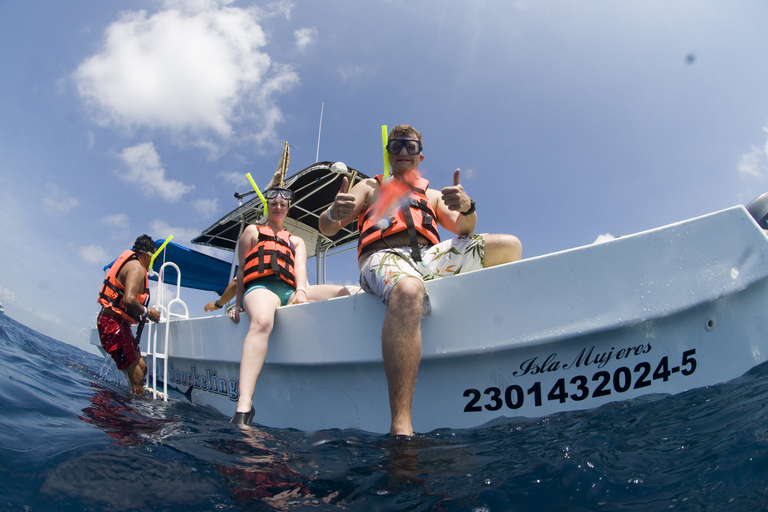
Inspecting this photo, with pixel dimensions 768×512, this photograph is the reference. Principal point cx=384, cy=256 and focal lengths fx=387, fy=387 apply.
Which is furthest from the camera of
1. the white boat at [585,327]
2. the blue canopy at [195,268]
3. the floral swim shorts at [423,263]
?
the blue canopy at [195,268]

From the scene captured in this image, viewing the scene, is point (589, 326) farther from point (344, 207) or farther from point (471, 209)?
point (344, 207)

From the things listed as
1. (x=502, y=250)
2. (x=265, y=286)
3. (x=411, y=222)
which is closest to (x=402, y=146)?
(x=411, y=222)

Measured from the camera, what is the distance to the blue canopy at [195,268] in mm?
5770

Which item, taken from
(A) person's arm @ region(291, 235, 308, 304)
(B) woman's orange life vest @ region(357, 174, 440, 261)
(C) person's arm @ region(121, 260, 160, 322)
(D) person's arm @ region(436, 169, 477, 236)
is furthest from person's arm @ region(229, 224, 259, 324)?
(C) person's arm @ region(121, 260, 160, 322)

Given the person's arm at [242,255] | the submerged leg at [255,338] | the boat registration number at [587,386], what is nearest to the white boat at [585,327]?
the boat registration number at [587,386]

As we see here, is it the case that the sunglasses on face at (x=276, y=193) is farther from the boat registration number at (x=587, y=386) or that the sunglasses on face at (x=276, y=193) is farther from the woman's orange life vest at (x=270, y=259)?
the boat registration number at (x=587, y=386)

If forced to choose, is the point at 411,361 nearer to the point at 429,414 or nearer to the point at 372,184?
the point at 429,414

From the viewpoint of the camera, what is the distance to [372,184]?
6.88ft

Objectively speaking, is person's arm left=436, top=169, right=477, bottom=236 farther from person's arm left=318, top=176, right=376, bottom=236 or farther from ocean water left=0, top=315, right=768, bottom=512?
ocean water left=0, top=315, right=768, bottom=512

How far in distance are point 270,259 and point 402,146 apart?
107cm

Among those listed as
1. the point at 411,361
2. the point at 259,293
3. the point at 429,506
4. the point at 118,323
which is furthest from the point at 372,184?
the point at 118,323

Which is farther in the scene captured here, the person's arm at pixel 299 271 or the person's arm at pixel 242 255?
the person's arm at pixel 242 255

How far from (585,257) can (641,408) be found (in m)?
0.52

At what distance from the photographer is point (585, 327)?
1339mm
